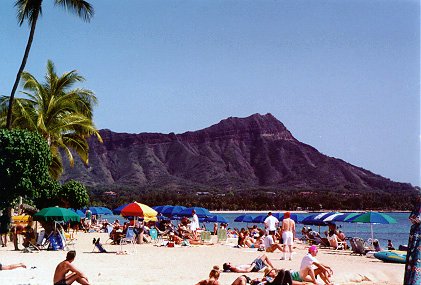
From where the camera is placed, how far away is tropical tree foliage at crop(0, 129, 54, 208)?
17.9 metres

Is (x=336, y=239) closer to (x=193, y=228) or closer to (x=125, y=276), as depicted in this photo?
(x=193, y=228)

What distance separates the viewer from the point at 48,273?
1134cm

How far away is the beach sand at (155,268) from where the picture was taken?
35.2 ft

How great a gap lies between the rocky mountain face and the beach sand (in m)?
137

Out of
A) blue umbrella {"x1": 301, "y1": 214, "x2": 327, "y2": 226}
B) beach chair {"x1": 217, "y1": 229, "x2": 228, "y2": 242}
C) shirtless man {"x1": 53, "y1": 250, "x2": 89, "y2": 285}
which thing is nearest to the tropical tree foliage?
beach chair {"x1": 217, "y1": 229, "x2": 228, "y2": 242}

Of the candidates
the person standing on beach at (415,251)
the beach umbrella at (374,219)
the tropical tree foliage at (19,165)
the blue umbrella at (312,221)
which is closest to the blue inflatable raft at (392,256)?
the beach umbrella at (374,219)

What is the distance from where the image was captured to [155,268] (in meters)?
12.9

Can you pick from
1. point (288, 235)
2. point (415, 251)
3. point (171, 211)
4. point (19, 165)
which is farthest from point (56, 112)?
point (415, 251)

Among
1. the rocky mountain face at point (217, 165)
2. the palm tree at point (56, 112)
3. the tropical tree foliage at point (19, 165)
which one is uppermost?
the rocky mountain face at point (217, 165)

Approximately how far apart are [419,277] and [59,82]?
72.7ft

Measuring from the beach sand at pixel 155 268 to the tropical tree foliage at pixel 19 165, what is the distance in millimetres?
1929

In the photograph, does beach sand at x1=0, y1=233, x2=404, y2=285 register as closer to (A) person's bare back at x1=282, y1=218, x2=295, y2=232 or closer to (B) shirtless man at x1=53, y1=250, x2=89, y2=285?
(A) person's bare back at x1=282, y1=218, x2=295, y2=232

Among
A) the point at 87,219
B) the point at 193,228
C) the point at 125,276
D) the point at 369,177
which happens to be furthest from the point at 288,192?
the point at 125,276

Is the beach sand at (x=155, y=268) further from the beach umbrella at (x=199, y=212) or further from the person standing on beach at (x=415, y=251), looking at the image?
the beach umbrella at (x=199, y=212)
